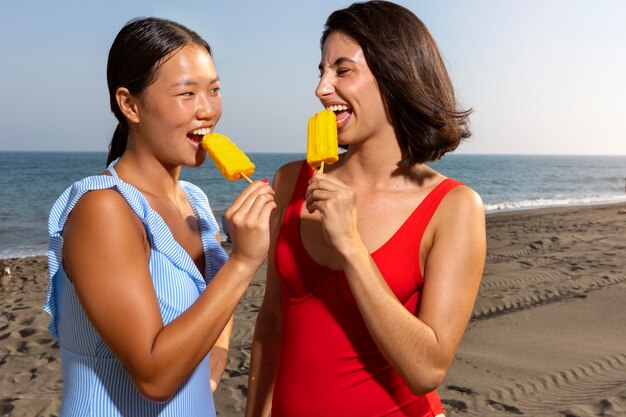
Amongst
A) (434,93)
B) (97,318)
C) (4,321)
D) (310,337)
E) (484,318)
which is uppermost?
(434,93)

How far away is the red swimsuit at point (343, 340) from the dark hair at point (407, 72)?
211mm

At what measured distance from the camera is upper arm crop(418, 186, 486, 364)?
2.09 metres

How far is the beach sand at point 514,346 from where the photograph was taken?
18.7 feet

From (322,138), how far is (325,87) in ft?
0.63

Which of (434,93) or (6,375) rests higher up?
(434,93)

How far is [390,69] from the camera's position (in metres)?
2.25

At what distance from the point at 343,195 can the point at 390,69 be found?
1.71 feet

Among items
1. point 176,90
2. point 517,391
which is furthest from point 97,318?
point 517,391

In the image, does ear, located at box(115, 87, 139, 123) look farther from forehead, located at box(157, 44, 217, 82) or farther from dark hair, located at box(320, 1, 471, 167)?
dark hair, located at box(320, 1, 471, 167)

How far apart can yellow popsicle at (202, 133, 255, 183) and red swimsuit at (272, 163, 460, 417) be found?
0.35 metres

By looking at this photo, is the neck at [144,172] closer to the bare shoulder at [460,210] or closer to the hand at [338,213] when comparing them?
the hand at [338,213]

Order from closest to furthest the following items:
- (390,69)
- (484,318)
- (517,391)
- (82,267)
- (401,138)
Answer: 1. (82,267)
2. (390,69)
3. (401,138)
4. (517,391)
5. (484,318)

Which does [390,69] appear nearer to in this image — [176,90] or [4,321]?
[176,90]

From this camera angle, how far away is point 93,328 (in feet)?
6.32
